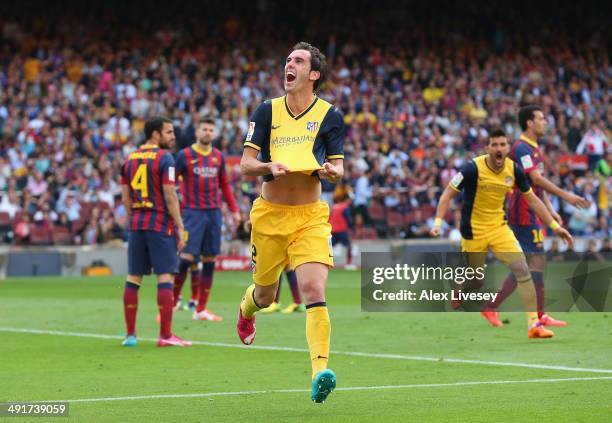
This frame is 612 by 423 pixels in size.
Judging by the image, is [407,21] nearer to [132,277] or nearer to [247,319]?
[132,277]

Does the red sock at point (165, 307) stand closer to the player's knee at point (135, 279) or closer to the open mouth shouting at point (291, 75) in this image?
the player's knee at point (135, 279)

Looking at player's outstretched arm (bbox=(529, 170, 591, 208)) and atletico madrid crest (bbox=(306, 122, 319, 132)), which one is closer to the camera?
atletico madrid crest (bbox=(306, 122, 319, 132))

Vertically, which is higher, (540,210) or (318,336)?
(540,210)

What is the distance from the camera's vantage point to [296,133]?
9125 millimetres

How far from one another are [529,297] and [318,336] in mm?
5945

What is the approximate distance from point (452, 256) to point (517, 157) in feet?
11.6

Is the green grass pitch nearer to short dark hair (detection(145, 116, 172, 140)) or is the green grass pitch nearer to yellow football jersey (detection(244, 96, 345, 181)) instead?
yellow football jersey (detection(244, 96, 345, 181))

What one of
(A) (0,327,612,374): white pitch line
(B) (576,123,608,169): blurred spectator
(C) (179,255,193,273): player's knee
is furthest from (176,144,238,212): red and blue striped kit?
(B) (576,123,608,169): blurred spectator

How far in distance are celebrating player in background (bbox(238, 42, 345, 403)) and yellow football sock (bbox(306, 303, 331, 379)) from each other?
0.23 m

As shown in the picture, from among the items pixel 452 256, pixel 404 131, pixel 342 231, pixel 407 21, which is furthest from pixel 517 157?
pixel 407 21

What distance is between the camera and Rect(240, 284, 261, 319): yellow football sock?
991cm

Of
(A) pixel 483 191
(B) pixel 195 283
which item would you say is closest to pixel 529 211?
(A) pixel 483 191

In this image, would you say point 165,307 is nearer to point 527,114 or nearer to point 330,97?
point 527,114

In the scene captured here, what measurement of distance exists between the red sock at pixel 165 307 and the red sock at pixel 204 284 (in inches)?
128
